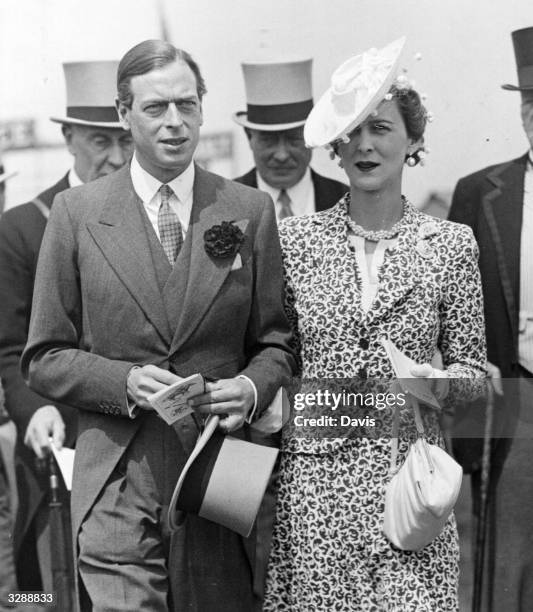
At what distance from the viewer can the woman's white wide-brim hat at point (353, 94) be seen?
3.85 m

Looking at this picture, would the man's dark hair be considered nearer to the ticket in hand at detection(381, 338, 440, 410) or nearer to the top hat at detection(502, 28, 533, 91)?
the ticket in hand at detection(381, 338, 440, 410)

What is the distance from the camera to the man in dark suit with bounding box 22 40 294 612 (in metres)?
3.66

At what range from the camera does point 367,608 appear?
3.78 meters

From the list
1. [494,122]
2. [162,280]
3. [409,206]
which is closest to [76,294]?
[162,280]

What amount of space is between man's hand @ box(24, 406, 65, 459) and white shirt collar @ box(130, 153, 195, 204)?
1080mm

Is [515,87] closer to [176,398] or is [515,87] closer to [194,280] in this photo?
[194,280]

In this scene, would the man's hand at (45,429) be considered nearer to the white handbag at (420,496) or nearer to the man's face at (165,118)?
the man's face at (165,118)

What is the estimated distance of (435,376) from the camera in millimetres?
3758

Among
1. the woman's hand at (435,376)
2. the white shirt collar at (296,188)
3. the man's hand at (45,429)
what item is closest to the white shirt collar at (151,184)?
the white shirt collar at (296,188)

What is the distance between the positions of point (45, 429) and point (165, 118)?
1349mm

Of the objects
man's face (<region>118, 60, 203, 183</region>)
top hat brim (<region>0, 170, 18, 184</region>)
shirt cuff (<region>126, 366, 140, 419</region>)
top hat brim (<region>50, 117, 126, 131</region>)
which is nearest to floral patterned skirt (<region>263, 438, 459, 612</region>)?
shirt cuff (<region>126, 366, 140, 419</region>)

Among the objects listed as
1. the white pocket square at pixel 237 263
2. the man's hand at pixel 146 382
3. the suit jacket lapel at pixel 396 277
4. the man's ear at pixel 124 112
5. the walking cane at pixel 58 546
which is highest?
the man's ear at pixel 124 112

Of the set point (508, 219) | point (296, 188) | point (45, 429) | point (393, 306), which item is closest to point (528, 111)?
point (508, 219)

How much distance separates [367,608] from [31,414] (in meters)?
1.52
